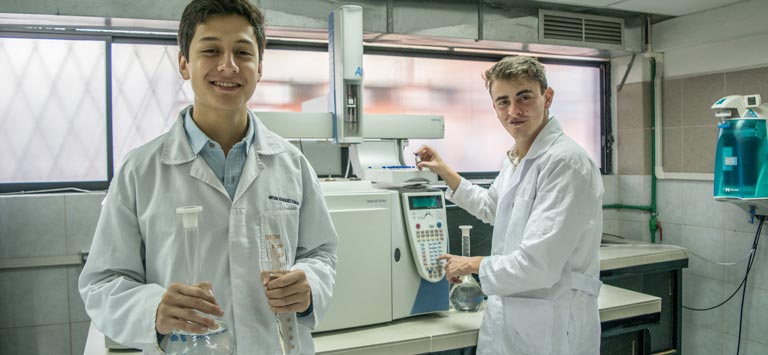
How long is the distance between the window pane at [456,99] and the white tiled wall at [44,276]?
5.53 feet

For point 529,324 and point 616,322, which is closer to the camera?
point 529,324

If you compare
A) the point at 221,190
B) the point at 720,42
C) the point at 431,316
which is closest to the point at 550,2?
the point at 720,42

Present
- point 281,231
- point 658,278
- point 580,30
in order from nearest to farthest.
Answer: point 281,231
point 658,278
point 580,30

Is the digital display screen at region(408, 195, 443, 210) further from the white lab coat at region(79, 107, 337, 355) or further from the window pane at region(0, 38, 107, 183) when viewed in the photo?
the window pane at region(0, 38, 107, 183)

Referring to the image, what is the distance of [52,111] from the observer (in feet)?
9.14

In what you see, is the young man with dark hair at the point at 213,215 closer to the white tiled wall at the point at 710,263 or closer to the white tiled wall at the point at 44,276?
the white tiled wall at the point at 44,276

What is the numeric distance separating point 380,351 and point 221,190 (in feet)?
3.22

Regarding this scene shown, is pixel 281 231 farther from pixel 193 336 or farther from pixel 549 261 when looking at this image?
pixel 549 261

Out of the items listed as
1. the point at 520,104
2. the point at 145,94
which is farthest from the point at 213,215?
the point at 145,94

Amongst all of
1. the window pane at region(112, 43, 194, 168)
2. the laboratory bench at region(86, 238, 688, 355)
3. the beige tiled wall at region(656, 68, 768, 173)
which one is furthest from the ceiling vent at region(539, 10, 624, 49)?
the window pane at region(112, 43, 194, 168)

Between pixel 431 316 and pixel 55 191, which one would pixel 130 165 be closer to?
pixel 431 316

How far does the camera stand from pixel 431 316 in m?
2.21

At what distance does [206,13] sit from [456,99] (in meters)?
2.72

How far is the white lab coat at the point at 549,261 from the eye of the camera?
71.1 inches
